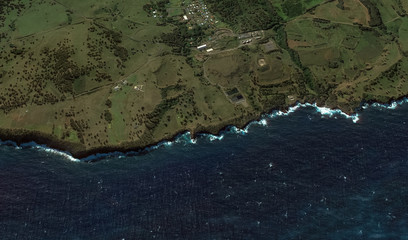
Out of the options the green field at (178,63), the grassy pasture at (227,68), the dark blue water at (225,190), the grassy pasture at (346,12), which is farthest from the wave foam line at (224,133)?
the grassy pasture at (346,12)

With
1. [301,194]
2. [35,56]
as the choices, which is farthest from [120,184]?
[35,56]

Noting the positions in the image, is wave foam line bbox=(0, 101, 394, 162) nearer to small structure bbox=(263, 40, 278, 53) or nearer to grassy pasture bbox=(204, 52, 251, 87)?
grassy pasture bbox=(204, 52, 251, 87)

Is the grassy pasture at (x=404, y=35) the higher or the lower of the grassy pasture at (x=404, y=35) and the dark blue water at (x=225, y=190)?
the higher

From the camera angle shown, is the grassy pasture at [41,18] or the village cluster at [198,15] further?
the village cluster at [198,15]

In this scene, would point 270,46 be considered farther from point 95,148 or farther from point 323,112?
point 95,148

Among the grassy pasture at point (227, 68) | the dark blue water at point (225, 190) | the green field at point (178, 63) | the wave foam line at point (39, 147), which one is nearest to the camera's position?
the dark blue water at point (225, 190)

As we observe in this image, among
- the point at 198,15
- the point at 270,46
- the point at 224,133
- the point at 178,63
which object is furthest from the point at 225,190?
the point at 198,15

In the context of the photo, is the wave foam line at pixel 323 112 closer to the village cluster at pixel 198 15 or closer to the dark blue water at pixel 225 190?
the dark blue water at pixel 225 190

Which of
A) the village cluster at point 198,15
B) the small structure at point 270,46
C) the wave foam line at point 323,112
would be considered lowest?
the wave foam line at point 323,112

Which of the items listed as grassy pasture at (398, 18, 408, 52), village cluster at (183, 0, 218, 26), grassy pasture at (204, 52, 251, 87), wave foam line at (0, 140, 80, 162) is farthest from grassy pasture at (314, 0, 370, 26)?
wave foam line at (0, 140, 80, 162)
